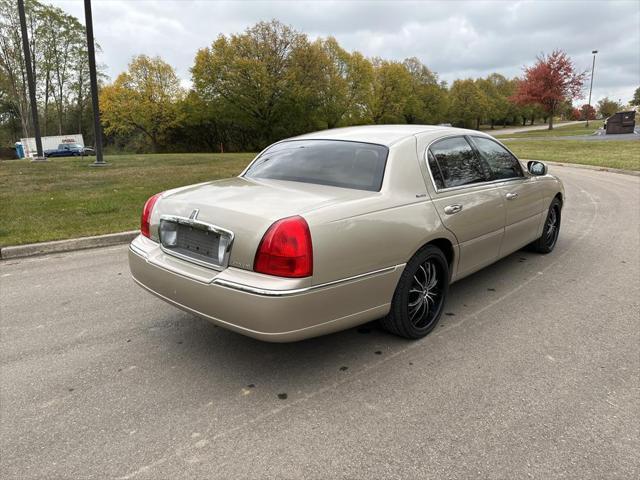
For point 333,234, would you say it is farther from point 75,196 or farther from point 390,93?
point 390,93

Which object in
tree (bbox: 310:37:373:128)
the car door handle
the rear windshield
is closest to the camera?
the rear windshield

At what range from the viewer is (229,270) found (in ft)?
9.11

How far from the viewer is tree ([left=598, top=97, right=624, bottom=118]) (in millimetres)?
82250

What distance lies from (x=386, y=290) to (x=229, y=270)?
1048mm

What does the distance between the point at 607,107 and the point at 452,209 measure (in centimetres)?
9943

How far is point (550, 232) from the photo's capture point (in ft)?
18.6

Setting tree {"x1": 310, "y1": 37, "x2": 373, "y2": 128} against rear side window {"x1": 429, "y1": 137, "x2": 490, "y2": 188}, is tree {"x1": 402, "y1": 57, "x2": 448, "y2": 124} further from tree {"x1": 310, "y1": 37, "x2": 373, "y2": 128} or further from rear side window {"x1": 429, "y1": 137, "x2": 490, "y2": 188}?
rear side window {"x1": 429, "y1": 137, "x2": 490, "y2": 188}

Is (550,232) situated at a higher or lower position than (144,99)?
lower

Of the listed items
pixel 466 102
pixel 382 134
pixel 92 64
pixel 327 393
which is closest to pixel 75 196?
pixel 92 64

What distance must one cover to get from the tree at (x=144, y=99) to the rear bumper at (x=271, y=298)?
48640 millimetres

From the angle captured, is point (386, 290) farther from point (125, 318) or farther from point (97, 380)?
point (125, 318)

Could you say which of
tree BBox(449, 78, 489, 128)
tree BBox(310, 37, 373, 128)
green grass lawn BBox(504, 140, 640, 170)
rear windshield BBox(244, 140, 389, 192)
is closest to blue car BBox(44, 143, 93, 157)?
tree BBox(310, 37, 373, 128)

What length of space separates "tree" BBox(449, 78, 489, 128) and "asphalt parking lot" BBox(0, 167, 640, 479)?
7260 cm

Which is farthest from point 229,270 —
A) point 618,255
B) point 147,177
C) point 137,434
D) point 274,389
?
point 147,177
